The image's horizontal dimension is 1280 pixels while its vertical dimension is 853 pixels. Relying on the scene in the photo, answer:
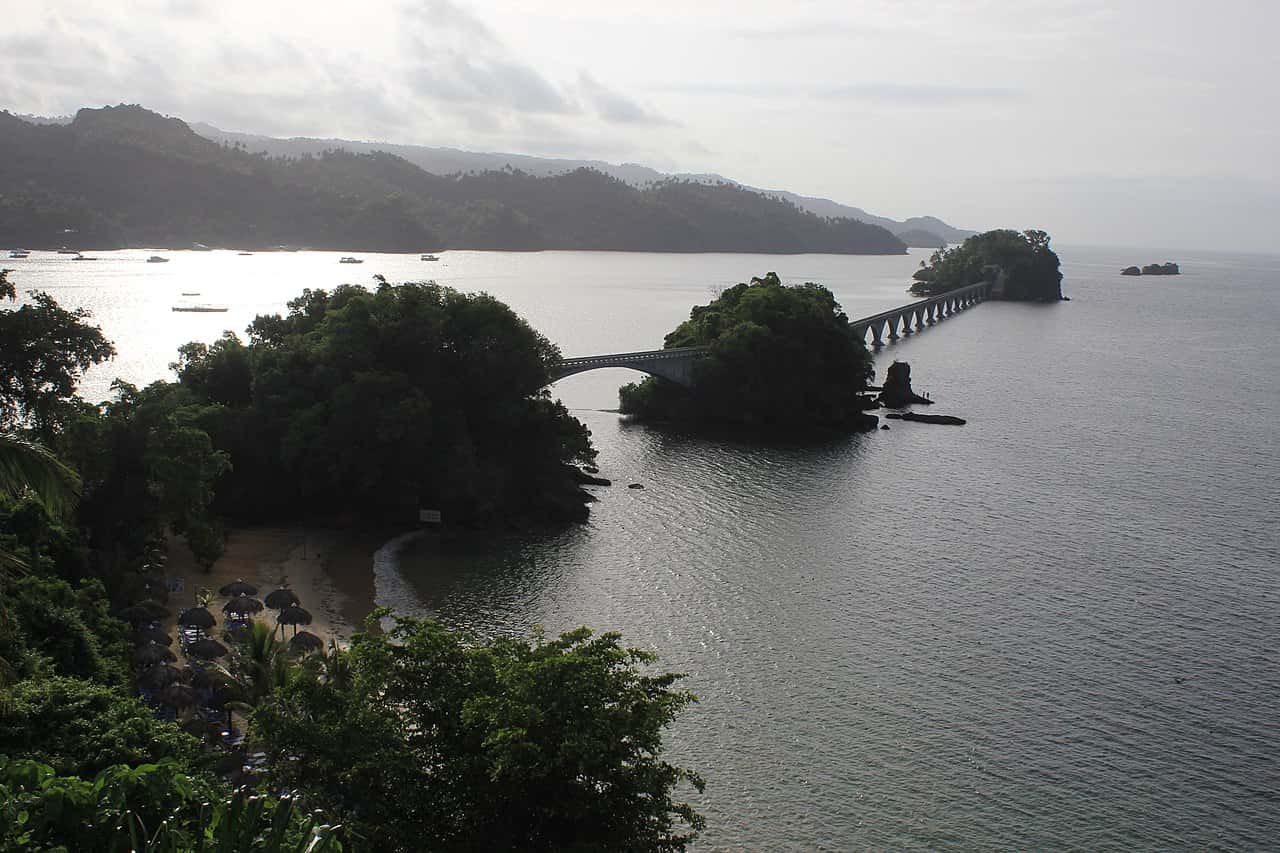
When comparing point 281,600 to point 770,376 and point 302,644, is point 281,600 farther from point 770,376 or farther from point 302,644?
point 770,376

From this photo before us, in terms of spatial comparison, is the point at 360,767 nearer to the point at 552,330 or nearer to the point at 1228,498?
the point at 1228,498

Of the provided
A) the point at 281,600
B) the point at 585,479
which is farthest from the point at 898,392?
the point at 281,600

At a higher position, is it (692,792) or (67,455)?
(67,455)

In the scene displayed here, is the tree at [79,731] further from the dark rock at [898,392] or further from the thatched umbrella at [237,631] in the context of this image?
the dark rock at [898,392]

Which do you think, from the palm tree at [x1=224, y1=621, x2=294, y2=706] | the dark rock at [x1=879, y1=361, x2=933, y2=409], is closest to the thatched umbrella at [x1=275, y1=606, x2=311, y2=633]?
the palm tree at [x1=224, y1=621, x2=294, y2=706]

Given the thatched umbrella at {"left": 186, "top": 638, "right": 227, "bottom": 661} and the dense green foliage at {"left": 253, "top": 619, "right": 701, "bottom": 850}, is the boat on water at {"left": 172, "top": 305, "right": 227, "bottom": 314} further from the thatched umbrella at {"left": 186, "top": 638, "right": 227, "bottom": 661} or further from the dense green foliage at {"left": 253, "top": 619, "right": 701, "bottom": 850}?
the dense green foliage at {"left": 253, "top": 619, "right": 701, "bottom": 850}

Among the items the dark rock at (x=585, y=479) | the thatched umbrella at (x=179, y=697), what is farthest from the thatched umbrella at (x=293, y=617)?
the dark rock at (x=585, y=479)

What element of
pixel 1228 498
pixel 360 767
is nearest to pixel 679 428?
pixel 1228 498
